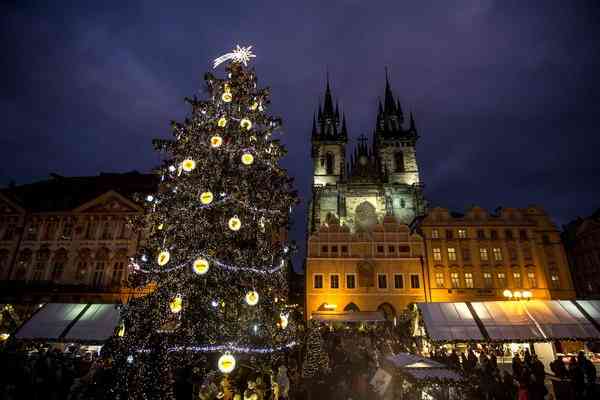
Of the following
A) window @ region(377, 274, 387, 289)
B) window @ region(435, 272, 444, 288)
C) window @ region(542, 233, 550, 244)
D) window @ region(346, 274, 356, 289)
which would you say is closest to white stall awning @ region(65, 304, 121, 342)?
window @ region(346, 274, 356, 289)

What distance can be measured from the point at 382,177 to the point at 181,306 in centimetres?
4858

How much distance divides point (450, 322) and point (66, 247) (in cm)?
3065

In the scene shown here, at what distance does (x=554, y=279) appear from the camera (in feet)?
107

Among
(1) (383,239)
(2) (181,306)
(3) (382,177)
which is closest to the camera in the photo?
(2) (181,306)

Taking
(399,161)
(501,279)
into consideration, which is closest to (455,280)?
(501,279)

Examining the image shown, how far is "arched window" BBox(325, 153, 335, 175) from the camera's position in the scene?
56144 millimetres

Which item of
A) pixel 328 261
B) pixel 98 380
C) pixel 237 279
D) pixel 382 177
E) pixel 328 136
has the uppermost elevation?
pixel 328 136

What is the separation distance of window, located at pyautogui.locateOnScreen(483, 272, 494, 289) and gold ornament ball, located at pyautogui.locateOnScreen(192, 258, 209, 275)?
30840 millimetres

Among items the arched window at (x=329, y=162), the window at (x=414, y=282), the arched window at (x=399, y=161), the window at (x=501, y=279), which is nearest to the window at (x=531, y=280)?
the window at (x=501, y=279)

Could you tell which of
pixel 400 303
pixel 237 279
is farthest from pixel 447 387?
pixel 400 303

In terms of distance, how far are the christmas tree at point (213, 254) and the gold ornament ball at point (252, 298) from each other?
0.03m

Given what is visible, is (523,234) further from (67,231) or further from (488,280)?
A: (67,231)

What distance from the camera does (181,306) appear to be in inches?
364

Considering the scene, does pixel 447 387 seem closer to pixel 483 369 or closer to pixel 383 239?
pixel 483 369
